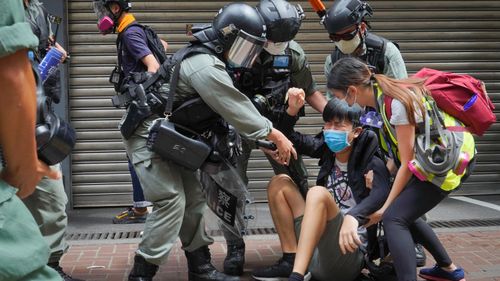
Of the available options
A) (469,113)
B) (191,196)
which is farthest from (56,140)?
(469,113)

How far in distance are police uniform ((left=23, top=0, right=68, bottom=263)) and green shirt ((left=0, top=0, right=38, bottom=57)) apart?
6.85 ft

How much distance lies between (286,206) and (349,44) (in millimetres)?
1328

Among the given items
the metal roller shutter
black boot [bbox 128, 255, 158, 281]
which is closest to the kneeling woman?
black boot [bbox 128, 255, 158, 281]

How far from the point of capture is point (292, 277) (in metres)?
3.54

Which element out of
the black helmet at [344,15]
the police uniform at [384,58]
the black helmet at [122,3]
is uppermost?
the black helmet at [344,15]

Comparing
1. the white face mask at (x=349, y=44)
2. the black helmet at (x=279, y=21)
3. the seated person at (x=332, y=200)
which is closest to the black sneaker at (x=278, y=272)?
the seated person at (x=332, y=200)

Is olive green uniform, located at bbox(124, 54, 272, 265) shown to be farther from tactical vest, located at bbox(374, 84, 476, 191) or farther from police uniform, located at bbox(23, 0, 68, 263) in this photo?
tactical vest, located at bbox(374, 84, 476, 191)

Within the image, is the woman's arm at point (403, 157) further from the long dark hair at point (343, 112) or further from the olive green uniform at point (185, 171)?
the olive green uniform at point (185, 171)

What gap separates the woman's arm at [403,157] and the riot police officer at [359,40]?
107 centimetres

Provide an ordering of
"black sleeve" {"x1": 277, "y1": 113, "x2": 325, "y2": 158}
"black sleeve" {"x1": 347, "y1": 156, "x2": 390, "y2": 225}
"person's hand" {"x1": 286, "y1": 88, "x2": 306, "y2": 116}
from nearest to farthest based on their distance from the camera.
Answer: "black sleeve" {"x1": 347, "y1": 156, "x2": 390, "y2": 225}, "person's hand" {"x1": 286, "y1": 88, "x2": 306, "y2": 116}, "black sleeve" {"x1": 277, "y1": 113, "x2": 325, "y2": 158}

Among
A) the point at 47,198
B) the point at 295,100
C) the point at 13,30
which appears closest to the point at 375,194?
the point at 295,100

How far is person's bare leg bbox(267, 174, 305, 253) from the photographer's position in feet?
13.4

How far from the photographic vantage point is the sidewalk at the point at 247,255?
4418 mm

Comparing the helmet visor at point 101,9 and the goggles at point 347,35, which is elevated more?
the goggles at point 347,35
